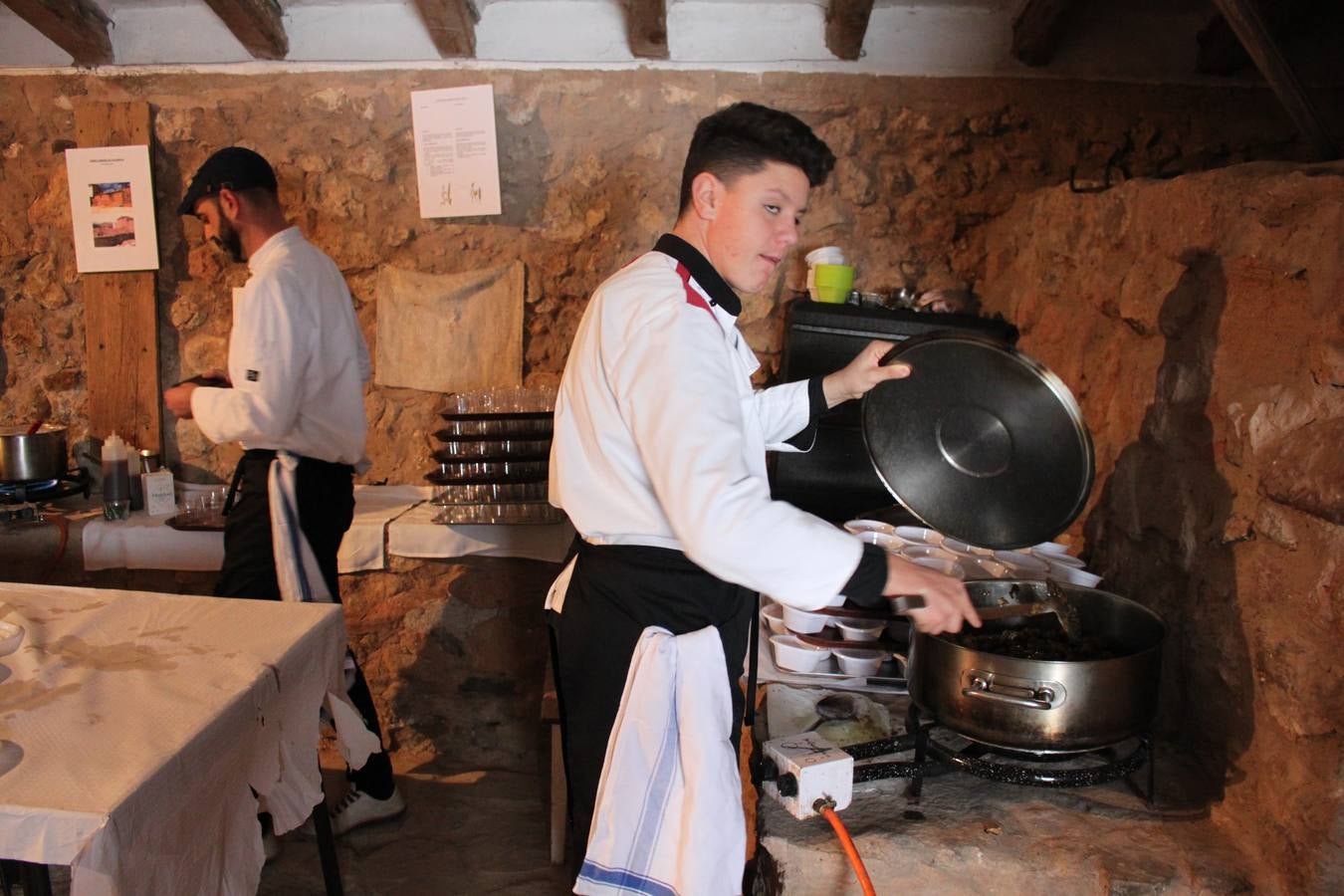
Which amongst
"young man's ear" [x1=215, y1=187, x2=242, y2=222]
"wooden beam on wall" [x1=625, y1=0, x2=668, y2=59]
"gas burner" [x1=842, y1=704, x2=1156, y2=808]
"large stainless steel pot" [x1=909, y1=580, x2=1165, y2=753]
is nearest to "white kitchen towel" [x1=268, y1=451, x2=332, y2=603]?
"young man's ear" [x1=215, y1=187, x2=242, y2=222]

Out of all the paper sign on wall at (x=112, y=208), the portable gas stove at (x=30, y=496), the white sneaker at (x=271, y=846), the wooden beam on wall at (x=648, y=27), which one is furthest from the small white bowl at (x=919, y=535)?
the paper sign on wall at (x=112, y=208)

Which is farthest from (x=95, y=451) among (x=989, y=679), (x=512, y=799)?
(x=989, y=679)

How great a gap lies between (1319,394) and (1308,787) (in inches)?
26.6

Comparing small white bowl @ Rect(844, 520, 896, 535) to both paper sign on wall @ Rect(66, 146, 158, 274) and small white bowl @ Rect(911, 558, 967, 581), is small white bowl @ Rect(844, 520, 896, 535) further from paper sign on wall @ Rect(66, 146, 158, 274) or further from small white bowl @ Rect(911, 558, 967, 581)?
paper sign on wall @ Rect(66, 146, 158, 274)

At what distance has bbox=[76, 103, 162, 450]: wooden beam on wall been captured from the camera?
3.72 meters

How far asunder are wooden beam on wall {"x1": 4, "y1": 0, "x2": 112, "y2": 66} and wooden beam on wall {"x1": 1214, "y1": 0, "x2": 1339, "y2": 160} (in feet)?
12.0

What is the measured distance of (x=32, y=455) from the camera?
337cm

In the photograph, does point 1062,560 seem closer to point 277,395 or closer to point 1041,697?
point 1041,697

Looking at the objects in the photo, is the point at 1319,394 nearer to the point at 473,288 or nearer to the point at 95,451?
the point at 473,288

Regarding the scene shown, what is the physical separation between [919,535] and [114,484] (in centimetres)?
286

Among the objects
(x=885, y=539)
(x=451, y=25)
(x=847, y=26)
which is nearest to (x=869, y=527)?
(x=885, y=539)

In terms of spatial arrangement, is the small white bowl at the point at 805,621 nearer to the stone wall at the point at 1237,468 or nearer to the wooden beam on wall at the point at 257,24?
the stone wall at the point at 1237,468

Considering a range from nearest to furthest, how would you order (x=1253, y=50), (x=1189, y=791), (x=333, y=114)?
1. (x=1189, y=791)
2. (x=1253, y=50)
3. (x=333, y=114)

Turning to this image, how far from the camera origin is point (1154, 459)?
2.22m
